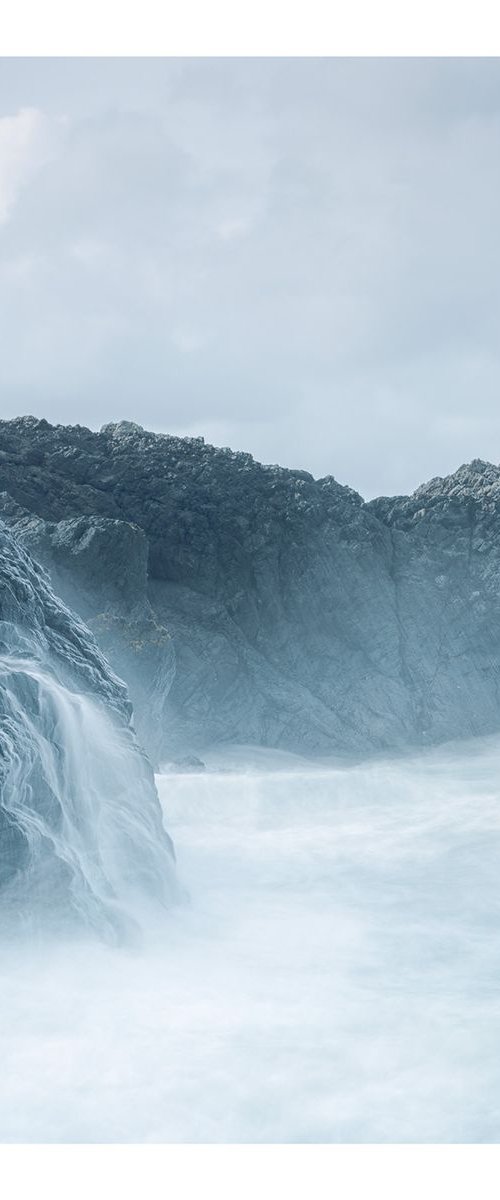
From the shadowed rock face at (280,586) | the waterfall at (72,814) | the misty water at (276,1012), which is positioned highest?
the shadowed rock face at (280,586)

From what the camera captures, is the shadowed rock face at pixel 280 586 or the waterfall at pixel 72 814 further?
the shadowed rock face at pixel 280 586

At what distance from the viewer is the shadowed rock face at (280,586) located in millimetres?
19531

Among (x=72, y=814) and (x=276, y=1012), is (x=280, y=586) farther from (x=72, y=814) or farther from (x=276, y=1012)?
(x=276, y=1012)

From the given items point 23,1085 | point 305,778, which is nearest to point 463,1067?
point 23,1085

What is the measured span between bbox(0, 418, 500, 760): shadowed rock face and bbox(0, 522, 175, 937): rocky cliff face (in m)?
8.13

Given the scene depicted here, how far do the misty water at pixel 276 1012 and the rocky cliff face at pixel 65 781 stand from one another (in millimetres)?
382

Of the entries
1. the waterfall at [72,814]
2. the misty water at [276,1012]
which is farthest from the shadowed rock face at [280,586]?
the waterfall at [72,814]

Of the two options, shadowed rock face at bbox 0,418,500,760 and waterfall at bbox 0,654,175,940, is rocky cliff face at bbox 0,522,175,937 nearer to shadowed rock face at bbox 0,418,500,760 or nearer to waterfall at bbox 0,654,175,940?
waterfall at bbox 0,654,175,940

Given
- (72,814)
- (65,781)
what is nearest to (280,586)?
(65,781)

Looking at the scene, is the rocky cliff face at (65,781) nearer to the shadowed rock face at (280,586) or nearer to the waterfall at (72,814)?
the waterfall at (72,814)

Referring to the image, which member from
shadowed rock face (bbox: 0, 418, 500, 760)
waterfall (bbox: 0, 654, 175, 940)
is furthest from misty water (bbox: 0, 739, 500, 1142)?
shadowed rock face (bbox: 0, 418, 500, 760)

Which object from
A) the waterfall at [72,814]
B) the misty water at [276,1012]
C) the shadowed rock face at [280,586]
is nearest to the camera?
the misty water at [276,1012]

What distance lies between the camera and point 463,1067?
245 inches

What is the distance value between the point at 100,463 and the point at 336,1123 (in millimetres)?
17357
